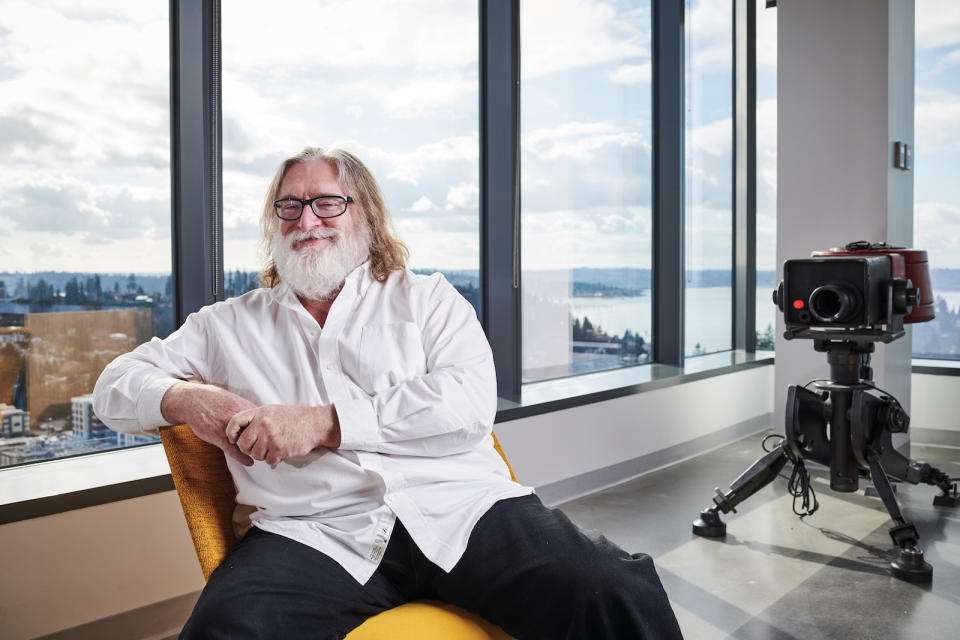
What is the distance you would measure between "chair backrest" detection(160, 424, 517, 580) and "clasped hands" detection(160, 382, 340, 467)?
66mm

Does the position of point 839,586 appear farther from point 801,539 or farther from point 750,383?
point 750,383

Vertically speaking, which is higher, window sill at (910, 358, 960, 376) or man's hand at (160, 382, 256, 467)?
man's hand at (160, 382, 256, 467)

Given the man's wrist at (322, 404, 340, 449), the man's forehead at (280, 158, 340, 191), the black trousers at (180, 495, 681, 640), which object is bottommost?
the black trousers at (180, 495, 681, 640)

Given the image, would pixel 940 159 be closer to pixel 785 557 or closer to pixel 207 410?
pixel 785 557

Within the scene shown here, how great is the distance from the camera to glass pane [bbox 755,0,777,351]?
5.25 m

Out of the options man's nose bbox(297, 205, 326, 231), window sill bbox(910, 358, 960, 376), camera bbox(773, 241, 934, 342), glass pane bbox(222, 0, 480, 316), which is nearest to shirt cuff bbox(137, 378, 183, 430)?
man's nose bbox(297, 205, 326, 231)

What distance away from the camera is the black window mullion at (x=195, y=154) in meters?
2.40

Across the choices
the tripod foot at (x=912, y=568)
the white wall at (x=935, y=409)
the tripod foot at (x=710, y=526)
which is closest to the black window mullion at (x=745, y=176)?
the white wall at (x=935, y=409)

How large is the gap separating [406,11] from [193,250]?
55.3 inches

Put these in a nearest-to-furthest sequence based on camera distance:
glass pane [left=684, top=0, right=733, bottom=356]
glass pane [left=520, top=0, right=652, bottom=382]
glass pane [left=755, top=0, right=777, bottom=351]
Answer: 1. glass pane [left=520, top=0, right=652, bottom=382]
2. glass pane [left=684, top=0, right=733, bottom=356]
3. glass pane [left=755, top=0, right=777, bottom=351]

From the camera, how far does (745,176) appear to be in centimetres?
535

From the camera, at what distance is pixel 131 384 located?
1.62 metres

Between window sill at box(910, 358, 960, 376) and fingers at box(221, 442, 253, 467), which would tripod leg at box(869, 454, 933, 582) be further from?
fingers at box(221, 442, 253, 467)

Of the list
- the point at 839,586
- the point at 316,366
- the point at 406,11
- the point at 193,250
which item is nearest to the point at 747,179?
the point at 406,11
